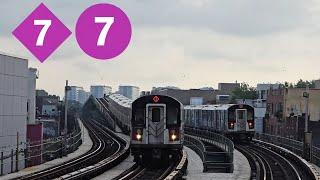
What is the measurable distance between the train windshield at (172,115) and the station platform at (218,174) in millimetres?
2444

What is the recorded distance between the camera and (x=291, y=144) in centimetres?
3972

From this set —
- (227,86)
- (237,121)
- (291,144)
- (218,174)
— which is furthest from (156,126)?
(227,86)

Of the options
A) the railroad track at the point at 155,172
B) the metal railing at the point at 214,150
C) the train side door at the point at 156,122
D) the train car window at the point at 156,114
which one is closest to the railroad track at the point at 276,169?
the metal railing at the point at 214,150

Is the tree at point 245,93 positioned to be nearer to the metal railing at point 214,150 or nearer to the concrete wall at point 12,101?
the metal railing at point 214,150

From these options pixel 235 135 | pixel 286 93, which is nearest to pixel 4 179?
pixel 235 135

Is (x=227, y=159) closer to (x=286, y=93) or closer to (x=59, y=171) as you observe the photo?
(x=59, y=171)

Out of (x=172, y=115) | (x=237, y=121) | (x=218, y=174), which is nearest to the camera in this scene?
(x=218, y=174)

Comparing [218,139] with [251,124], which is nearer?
[218,139]

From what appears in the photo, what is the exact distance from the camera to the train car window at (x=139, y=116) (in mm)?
27234

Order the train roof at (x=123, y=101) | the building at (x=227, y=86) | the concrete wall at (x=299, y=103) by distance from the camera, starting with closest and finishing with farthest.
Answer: the concrete wall at (x=299, y=103), the train roof at (x=123, y=101), the building at (x=227, y=86)

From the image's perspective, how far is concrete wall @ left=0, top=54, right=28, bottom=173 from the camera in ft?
85.5

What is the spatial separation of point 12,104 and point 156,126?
7014 millimetres

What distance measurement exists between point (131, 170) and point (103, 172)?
1.44 m

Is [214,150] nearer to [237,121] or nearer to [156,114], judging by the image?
[237,121]
